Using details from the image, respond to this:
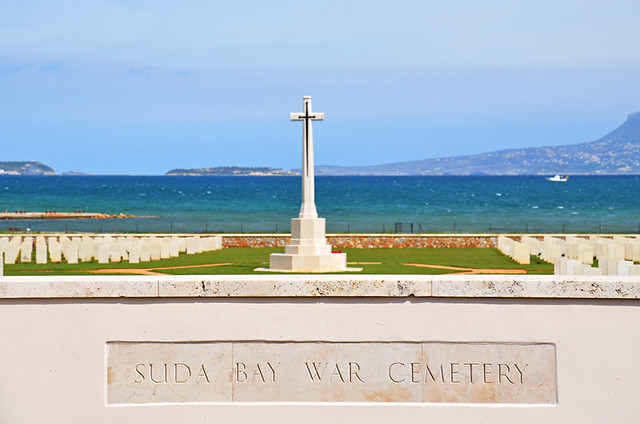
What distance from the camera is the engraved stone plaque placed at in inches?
217

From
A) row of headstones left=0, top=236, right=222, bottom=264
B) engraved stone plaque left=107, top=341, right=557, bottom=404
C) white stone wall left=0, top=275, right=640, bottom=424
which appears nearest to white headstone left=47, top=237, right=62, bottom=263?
row of headstones left=0, top=236, right=222, bottom=264

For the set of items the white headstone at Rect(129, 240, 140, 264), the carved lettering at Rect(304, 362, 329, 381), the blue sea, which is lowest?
the carved lettering at Rect(304, 362, 329, 381)

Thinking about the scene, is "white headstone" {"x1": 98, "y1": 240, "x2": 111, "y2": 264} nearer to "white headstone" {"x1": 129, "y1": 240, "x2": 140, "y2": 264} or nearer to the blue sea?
"white headstone" {"x1": 129, "y1": 240, "x2": 140, "y2": 264}

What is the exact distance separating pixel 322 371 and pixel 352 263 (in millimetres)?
21003

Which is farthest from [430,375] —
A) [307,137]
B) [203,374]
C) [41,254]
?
[41,254]

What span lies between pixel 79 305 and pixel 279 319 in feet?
3.97

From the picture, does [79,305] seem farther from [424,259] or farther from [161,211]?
[161,211]

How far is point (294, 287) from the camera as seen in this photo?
217 inches

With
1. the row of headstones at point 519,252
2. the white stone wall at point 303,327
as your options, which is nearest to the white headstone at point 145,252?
the row of headstones at point 519,252

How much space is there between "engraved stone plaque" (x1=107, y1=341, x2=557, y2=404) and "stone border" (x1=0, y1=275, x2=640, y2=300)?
302 millimetres

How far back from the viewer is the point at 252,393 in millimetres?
5535

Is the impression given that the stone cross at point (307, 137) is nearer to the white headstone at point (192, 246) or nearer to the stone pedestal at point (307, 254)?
the stone pedestal at point (307, 254)

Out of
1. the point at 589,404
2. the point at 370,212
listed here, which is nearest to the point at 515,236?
the point at 589,404

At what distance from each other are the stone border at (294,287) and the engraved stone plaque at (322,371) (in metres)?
0.30
